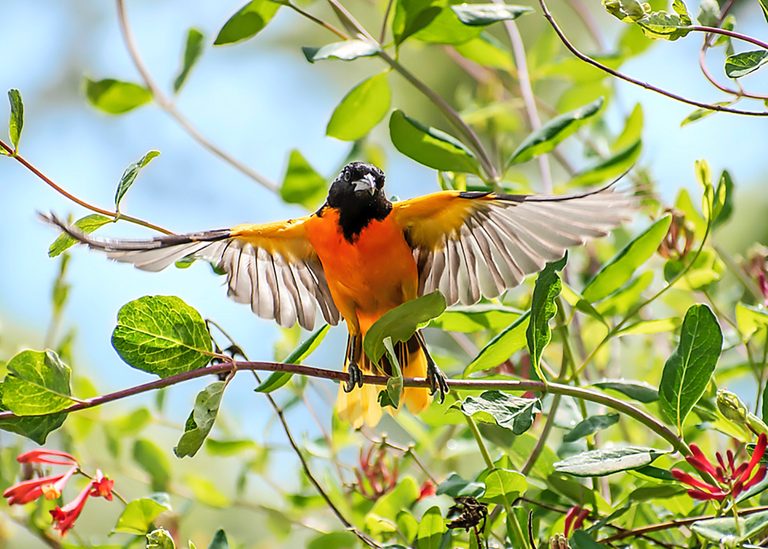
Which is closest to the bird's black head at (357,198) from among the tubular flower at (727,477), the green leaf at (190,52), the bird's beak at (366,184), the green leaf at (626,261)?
the bird's beak at (366,184)

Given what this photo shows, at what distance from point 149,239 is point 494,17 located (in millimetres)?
401

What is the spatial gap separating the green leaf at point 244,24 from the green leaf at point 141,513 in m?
0.49

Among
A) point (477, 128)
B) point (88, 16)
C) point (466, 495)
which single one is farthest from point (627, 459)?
point (88, 16)

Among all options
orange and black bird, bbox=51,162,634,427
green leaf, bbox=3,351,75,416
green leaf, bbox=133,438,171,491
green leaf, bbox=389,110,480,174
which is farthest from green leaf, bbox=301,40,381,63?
green leaf, bbox=133,438,171,491

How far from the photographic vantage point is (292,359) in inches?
37.0

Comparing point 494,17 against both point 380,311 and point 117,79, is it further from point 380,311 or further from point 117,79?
point 117,79

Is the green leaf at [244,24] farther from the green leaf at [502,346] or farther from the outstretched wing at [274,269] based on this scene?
the green leaf at [502,346]

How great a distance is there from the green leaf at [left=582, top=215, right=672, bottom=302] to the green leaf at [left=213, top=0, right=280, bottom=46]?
46cm

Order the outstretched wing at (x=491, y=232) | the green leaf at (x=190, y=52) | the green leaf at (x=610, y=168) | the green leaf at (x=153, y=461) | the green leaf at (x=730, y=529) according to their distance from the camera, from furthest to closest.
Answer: the green leaf at (x=153, y=461) → the green leaf at (x=190, y=52) → the green leaf at (x=610, y=168) → the outstretched wing at (x=491, y=232) → the green leaf at (x=730, y=529)

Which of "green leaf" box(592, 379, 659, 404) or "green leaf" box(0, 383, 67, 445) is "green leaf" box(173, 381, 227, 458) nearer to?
"green leaf" box(0, 383, 67, 445)

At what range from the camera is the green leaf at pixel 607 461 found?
76cm

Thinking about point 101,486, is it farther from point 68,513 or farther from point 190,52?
point 190,52

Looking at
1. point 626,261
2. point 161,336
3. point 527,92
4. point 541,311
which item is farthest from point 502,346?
point 527,92

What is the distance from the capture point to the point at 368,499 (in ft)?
3.82
